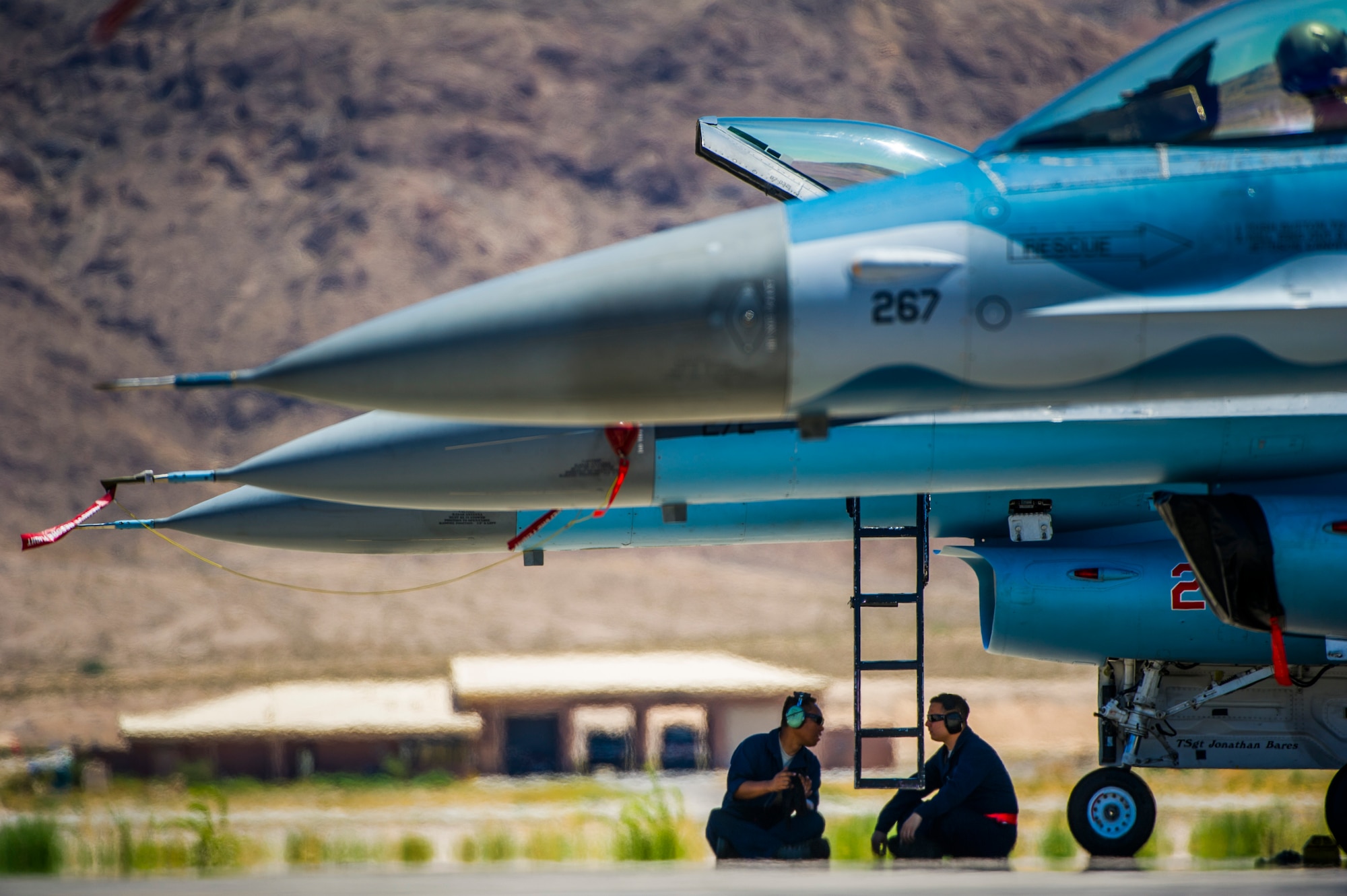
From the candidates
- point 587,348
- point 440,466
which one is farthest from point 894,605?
point 587,348

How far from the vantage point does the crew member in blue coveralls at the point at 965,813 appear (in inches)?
369

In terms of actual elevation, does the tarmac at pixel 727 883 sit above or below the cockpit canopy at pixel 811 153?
below

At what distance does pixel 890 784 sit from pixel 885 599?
1442 millimetres

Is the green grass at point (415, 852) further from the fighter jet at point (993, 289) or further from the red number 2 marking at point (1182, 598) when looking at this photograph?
the fighter jet at point (993, 289)

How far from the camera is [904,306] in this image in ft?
20.7

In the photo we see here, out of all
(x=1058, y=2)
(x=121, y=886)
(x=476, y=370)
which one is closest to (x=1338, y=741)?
(x=476, y=370)

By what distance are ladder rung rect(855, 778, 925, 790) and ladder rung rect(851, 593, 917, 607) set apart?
4.14ft

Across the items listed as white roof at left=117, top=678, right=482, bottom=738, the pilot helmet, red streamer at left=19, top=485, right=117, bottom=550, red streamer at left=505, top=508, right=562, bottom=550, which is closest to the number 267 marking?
the pilot helmet

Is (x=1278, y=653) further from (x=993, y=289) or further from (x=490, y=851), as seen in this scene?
(x=490, y=851)

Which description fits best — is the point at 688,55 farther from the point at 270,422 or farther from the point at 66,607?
the point at 66,607

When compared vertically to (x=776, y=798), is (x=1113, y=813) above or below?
below

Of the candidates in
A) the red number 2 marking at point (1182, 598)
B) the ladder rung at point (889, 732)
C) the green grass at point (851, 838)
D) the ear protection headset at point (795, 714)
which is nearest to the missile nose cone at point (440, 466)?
the ear protection headset at point (795, 714)

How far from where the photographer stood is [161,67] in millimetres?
82438

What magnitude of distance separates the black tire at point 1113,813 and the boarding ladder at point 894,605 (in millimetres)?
1174
